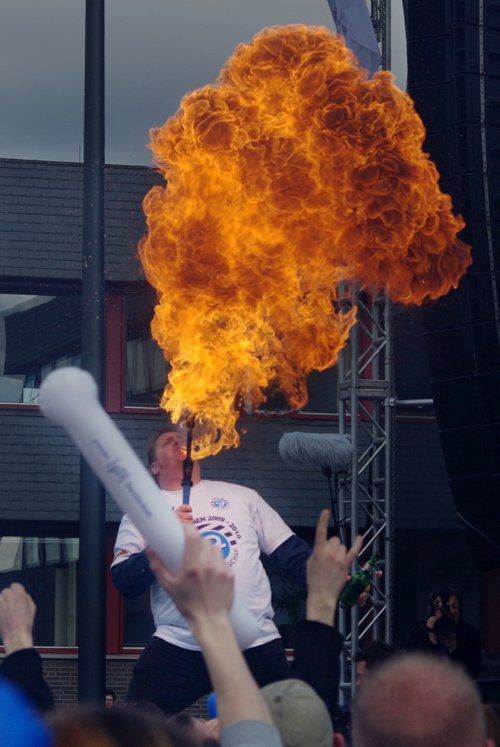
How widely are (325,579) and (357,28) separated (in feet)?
24.4

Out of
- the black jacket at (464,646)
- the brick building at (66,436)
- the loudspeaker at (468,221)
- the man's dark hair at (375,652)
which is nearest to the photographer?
the man's dark hair at (375,652)

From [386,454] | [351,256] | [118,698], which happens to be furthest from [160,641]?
[118,698]

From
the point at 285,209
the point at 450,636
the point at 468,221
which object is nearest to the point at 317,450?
the point at 450,636

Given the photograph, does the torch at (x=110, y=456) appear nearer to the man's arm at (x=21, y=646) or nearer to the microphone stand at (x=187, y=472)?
the man's arm at (x=21, y=646)

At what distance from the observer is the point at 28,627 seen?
9.86ft

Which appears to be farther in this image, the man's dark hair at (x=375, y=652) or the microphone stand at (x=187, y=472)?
the man's dark hair at (x=375, y=652)

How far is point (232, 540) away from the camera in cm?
580

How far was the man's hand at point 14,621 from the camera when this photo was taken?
9.73 ft

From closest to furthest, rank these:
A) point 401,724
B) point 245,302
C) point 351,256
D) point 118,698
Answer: point 401,724 → point 245,302 → point 351,256 → point 118,698

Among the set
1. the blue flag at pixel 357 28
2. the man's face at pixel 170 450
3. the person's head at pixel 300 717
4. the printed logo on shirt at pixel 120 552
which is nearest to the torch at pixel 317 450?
the blue flag at pixel 357 28

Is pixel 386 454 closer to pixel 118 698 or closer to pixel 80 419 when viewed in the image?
pixel 118 698

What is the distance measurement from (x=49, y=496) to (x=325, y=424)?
339 cm

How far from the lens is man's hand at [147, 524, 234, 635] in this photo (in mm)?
2131

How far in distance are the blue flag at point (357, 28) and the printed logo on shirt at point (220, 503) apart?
15.6ft
